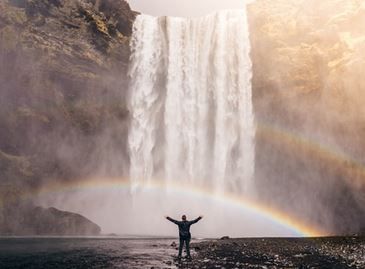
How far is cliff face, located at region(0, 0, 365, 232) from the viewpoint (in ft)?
164

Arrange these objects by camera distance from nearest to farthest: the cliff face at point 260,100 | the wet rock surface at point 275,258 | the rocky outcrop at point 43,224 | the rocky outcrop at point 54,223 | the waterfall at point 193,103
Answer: the wet rock surface at point 275,258, the rocky outcrop at point 43,224, the rocky outcrop at point 54,223, the cliff face at point 260,100, the waterfall at point 193,103

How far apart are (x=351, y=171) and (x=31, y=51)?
40.8 metres

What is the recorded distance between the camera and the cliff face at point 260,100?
49969mm

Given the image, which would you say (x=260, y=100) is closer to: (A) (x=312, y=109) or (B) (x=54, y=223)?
(A) (x=312, y=109)

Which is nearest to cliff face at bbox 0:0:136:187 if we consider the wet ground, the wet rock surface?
the wet ground

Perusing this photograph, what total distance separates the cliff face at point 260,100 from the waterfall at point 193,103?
6.69 feet

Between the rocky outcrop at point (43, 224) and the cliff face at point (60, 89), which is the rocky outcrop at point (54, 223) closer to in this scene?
the rocky outcrop at point (43, 224)

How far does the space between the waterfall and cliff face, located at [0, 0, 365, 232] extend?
2039 mm

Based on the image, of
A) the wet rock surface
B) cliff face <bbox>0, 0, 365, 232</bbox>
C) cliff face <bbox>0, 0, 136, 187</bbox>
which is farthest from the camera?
cliff face <bbox>0, 0, 365, 232</bbox>

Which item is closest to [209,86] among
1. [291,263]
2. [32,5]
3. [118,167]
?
[118,167]

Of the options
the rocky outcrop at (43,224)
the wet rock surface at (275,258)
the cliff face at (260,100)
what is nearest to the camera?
the wet rock surface at (275,258)

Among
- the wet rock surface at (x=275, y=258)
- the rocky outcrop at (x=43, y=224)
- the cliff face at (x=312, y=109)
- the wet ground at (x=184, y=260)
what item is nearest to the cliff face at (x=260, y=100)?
the cliff face at (x=312, y=109)

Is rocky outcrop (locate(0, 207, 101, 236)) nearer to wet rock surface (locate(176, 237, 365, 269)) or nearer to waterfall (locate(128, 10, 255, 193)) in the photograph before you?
waterfall (locate(128, 10, 255, 193))

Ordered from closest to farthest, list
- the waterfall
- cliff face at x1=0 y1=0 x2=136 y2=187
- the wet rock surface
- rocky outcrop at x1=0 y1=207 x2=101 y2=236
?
1. the wet rock surface
2. rocky outcrop at x1=0 y1=207 x2=101 y2=236
3. cliff face at x1=0 y1=0 x2=136 y2=187
4. the waterfall
